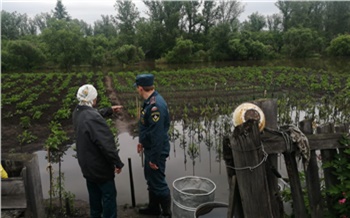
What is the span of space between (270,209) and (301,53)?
45.2 metres

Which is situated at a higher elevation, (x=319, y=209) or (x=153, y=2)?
(x=153, y=2)

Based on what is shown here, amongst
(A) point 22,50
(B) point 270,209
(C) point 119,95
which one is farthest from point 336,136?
(A) point 22,50

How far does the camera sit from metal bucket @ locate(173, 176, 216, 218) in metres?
3.37

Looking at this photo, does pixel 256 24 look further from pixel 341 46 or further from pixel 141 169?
pixel 141 169

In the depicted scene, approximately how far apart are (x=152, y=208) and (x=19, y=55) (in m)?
32.4

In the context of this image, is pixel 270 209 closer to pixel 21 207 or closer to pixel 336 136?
pixel 336 136

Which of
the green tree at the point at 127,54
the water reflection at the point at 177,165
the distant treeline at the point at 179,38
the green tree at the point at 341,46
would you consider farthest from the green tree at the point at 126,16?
the water reflection at the point at 177,165

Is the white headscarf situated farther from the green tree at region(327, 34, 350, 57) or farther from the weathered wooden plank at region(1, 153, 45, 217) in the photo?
the green tree at region(327, 34, 350, 57)

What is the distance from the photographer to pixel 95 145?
3465 mm

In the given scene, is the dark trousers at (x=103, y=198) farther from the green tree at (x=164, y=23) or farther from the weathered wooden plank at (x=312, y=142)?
the green tree at (x=164, y=23)

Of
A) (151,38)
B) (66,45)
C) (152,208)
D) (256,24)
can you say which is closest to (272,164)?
(152,208)

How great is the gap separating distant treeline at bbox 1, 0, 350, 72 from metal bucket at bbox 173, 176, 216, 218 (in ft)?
104

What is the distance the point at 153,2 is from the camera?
51062 mm

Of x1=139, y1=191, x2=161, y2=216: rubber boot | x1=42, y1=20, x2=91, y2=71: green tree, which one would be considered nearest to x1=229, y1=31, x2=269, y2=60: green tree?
x1=42, y1=20, x2=91, y2=71: green tree
